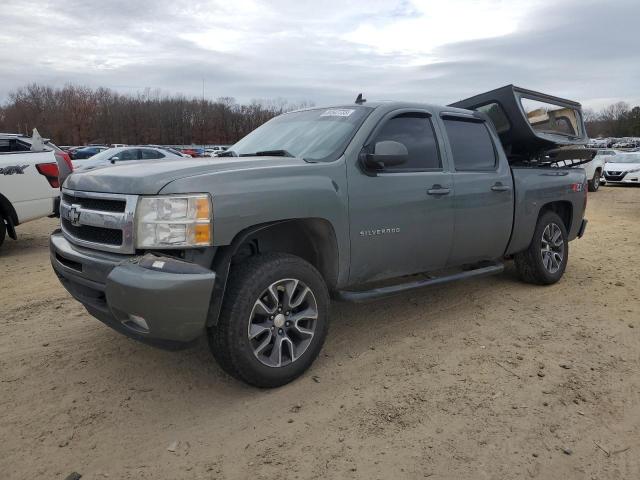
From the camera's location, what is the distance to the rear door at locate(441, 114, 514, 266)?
4492 millimetres

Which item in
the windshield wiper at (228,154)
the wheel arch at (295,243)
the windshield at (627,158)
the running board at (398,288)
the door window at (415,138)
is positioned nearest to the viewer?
the wheel arch at (295,243)

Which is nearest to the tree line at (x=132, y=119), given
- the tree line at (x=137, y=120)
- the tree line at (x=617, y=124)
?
the tree line at (x=137, y=120)

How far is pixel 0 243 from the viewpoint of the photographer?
761 cm

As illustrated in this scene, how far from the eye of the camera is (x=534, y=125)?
5656mm

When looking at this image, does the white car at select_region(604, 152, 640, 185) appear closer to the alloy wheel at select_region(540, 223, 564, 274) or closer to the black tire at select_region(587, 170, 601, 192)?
the black tire at select_region(587, 170, 601, 192)

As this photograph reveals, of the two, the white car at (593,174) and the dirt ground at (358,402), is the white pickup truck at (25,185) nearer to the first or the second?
the dirt ground at (358,402)

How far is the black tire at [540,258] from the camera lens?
18.2 ft

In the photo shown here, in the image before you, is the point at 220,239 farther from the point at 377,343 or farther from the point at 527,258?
the point at 527,258

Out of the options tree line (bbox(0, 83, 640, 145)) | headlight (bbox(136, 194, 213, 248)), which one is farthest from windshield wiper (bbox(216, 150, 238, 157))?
tree line (bbox(0, 83, 640, 145))

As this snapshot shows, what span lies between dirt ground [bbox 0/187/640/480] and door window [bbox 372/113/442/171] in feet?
4.62

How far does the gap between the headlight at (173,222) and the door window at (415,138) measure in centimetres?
168

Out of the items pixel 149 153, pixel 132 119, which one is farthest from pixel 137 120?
pixel 149 153

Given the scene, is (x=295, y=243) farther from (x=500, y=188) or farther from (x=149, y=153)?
(x=149, y=153)

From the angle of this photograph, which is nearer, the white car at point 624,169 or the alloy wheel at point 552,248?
the alloy wheel at point 552,248
